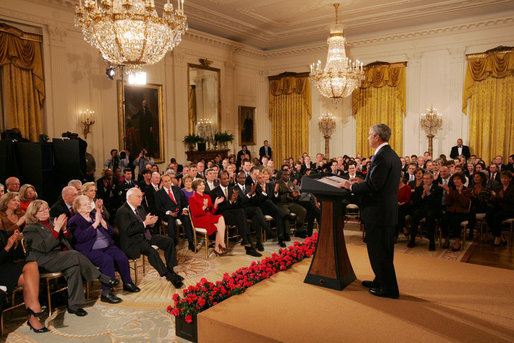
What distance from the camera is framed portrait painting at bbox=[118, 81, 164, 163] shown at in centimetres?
1134

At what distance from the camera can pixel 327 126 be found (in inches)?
604

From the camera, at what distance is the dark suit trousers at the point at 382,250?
365 cm

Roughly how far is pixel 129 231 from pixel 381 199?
327 centimetres

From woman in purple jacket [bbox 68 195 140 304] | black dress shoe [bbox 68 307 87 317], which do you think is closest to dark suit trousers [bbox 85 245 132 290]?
woman in purple jacket [bbox 68 195 140 304]

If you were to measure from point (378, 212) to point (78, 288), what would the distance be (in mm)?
3402

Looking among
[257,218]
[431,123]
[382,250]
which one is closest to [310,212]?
[257,218]

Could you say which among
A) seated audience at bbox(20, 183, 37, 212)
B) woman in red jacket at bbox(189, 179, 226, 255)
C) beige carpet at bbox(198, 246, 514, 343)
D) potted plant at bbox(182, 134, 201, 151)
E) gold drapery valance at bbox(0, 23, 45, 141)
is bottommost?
beige carpet at bbox(198, 246, 514, 343)

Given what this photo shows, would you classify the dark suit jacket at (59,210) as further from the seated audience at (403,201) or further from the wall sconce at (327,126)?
the wall sconce at (327,126)

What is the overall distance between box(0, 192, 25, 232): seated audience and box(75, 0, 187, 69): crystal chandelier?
8.10 ft

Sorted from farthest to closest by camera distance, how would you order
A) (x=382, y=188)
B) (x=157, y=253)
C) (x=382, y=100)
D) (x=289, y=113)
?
1. (x=289, y=113)
2. (x=382, y=100)
3. (x=157, y=253)
4. (x=382, y=188)

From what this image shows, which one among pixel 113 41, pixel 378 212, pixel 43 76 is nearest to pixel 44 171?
pixel 43 76

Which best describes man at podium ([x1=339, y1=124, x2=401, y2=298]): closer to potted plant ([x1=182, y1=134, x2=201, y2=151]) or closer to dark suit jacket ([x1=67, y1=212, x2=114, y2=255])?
dark suit jacket ([x1=67, y1=212, x2=114, y2=255])

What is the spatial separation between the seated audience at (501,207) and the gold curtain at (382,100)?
6668mm

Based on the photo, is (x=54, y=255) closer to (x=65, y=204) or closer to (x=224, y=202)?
(x=65, y=204)
